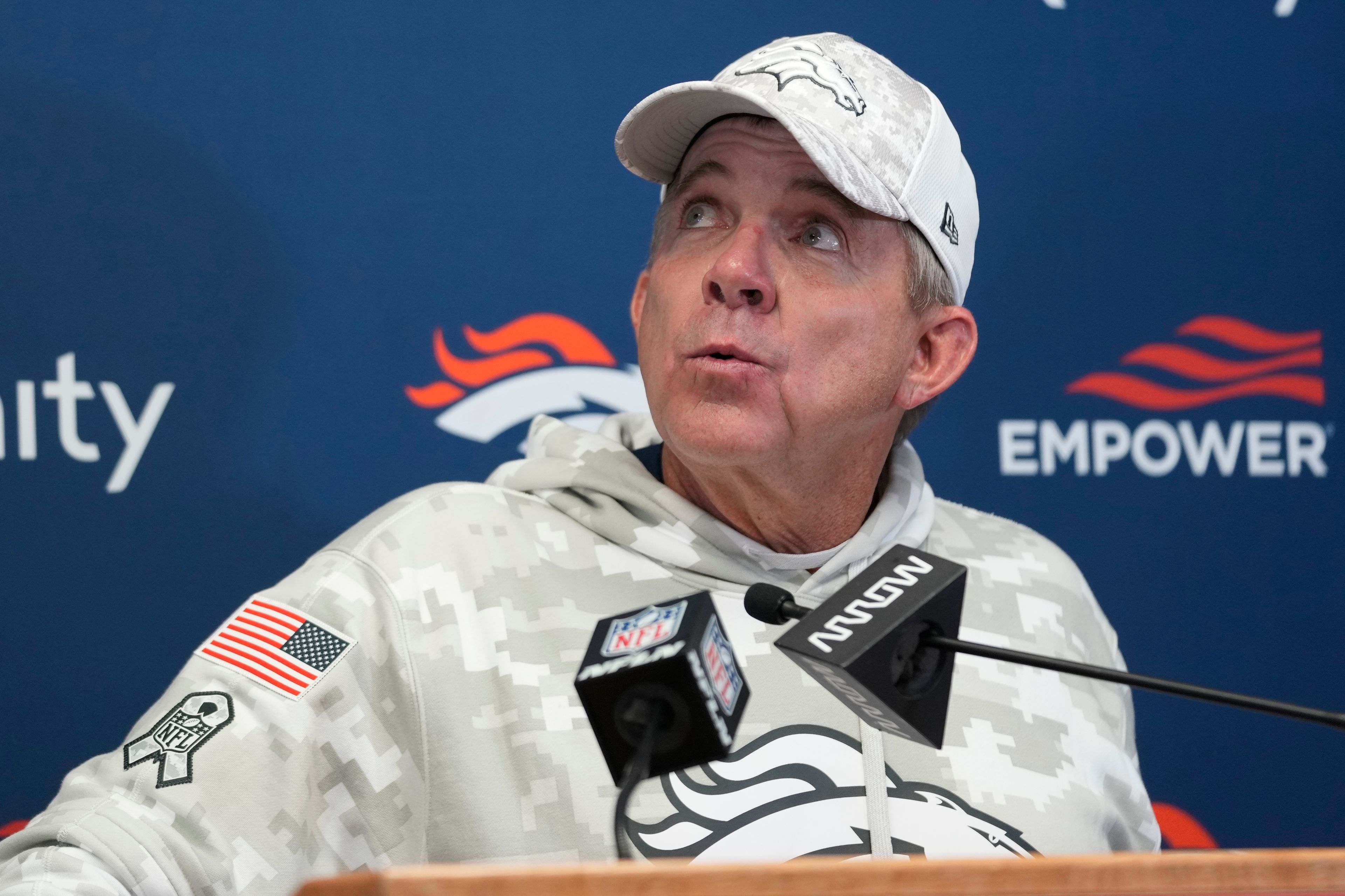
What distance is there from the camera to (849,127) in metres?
1.24

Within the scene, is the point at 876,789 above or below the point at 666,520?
below

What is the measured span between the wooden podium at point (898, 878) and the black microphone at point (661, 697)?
0.14 m

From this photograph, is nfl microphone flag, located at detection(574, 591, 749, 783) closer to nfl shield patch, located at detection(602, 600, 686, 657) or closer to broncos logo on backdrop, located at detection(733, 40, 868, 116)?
nfl shield patch, located at detection(602, 600, 686, 657)

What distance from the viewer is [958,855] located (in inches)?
46.9

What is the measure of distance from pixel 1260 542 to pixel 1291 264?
41cm

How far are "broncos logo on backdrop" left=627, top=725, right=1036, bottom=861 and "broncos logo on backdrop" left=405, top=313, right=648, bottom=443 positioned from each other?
1.84 feet

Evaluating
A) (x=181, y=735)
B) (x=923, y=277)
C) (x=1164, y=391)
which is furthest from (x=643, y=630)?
(x=1164, y=391)

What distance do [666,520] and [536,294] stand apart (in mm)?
431

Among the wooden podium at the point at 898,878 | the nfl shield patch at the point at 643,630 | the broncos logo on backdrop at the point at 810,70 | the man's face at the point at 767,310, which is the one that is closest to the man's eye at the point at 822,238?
the man's face at the point at 767,310

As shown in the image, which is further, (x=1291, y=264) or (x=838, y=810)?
(x=1291, y=264)

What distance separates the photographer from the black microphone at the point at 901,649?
719 millimetres

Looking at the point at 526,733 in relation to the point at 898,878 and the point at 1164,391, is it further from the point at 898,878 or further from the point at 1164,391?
the point at 1164,391

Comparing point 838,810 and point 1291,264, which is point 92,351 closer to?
point 838,810

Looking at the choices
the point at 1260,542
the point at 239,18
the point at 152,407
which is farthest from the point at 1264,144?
the point at 152,407
